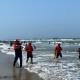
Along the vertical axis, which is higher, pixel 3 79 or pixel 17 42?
pixel 17 42

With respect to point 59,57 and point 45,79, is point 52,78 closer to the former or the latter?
point 45,79

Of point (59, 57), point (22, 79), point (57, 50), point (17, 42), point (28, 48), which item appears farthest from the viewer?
point (59, 57)

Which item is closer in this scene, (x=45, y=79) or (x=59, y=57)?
(x=45, y=79)

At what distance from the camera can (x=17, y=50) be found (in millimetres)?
20438

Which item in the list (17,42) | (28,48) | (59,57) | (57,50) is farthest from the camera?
(59,57)

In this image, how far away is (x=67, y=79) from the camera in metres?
15.1

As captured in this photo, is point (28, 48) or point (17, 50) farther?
point (28, 48)

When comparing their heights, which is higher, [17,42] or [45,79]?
[17,42]

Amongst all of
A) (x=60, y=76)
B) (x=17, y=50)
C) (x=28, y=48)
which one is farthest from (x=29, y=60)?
(x=60, y=76)

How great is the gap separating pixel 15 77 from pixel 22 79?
83 cm

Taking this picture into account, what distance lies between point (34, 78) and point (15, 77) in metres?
0.90

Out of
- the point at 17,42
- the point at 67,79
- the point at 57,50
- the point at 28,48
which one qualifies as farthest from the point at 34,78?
the point at 57,50

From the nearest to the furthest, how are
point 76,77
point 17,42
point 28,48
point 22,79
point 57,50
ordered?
point 22,79, point 76,77, point 17,42, point 28,48, point 57,50

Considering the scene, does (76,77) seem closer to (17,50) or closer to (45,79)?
(45,79)
